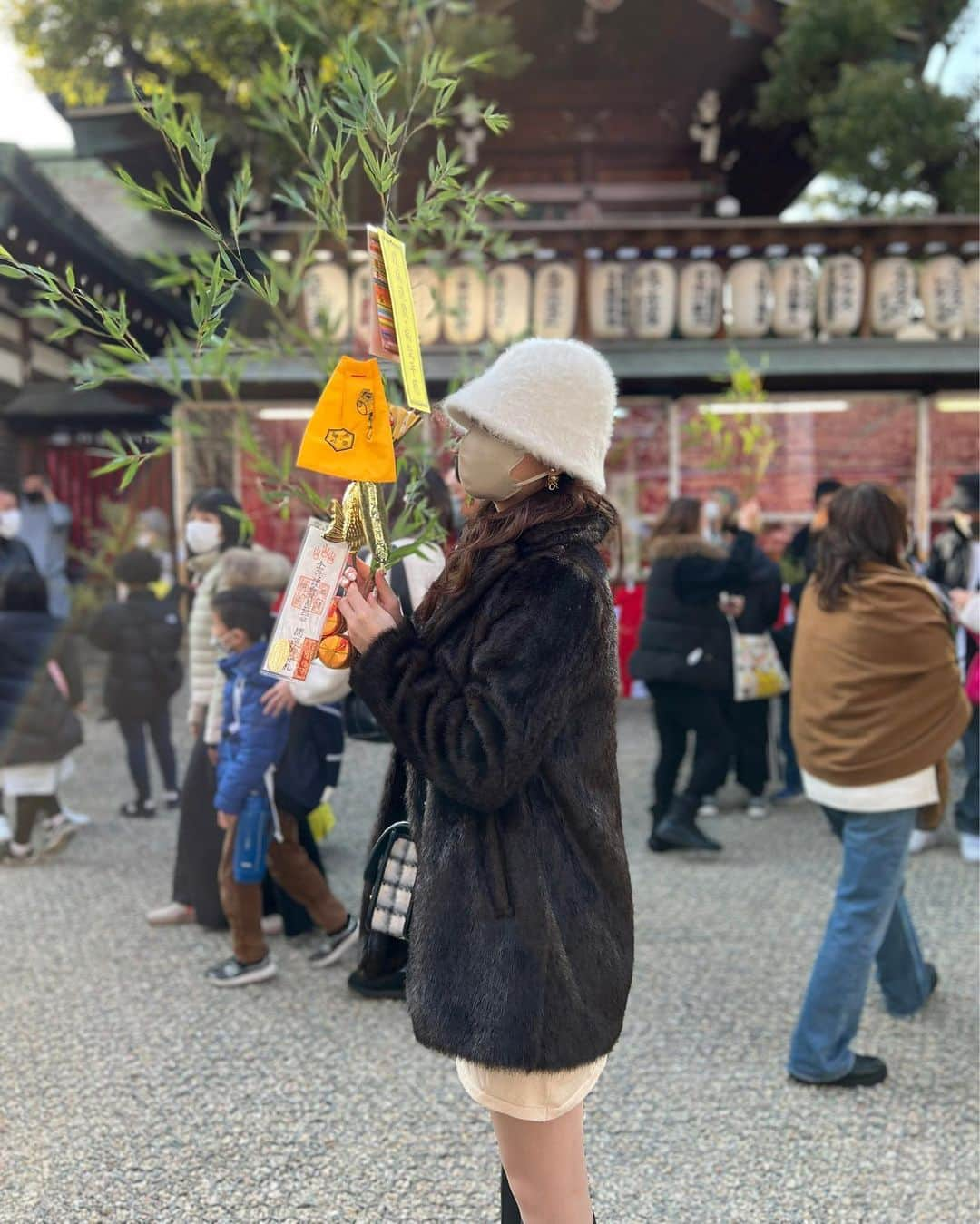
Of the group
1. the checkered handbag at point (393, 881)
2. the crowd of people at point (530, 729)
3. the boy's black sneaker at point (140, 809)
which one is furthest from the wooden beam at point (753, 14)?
the checkered handbag at point (393, 881)

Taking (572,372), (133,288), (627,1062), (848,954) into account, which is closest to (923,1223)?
(848,954)

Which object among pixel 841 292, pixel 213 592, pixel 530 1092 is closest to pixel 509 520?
pixel 530 1092

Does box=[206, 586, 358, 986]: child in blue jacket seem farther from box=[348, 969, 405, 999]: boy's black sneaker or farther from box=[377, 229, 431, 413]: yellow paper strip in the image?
box=[377, 229, 431, 413]: yellow paper strip

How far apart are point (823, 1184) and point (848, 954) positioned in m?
0.63

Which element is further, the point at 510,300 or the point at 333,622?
the point at 510,300

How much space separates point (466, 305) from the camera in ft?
31.3

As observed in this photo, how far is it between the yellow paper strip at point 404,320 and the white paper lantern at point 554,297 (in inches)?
314

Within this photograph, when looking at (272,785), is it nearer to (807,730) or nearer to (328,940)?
(328,940)

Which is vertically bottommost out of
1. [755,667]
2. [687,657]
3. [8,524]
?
[755,667]

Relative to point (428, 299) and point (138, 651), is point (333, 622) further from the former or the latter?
point (138, 651)

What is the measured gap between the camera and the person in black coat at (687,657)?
17.7 feet

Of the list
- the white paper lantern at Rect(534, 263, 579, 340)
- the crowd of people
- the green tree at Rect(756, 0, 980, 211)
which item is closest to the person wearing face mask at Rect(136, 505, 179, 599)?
the crowd of people

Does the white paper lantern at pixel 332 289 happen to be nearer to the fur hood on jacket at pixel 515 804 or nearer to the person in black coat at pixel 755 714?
the person in black coat at pixel 755 714

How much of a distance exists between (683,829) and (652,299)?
18.7 ft
